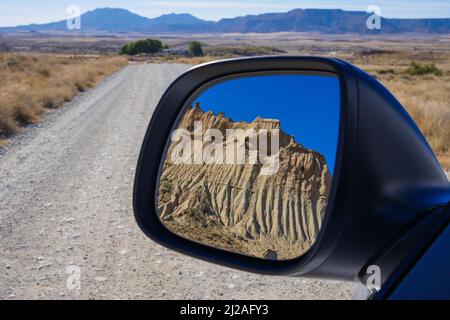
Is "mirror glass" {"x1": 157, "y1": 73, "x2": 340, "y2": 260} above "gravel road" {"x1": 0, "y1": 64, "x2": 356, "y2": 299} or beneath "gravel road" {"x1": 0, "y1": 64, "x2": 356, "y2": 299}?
above

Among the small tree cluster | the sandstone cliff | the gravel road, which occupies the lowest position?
the gravel road

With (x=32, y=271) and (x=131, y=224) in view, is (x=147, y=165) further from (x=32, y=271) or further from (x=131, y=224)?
(x=131, y=224)

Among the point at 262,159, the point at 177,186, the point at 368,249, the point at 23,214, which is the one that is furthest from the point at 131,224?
the point at 368,249

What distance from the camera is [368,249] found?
5.09 feet

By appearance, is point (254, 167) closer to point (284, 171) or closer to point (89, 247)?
point (284, 171)

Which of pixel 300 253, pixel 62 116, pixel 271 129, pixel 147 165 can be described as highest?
pixel 271 129

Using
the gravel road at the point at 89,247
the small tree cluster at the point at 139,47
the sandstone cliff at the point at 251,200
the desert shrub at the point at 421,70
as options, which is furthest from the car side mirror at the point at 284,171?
the small tree cluster at the point at 139,47

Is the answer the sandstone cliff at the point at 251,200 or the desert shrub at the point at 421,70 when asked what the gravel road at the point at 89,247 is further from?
the desert shrub at the point at 421,70

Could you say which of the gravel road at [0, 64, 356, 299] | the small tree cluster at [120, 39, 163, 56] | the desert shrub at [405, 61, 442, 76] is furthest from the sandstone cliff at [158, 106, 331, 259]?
the small tree cluster at [120, 39, 163, 56]

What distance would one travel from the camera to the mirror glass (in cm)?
181

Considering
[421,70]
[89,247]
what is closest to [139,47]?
[421,70]

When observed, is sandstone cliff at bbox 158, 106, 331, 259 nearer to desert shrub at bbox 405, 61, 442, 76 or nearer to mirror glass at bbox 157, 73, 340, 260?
mirror glass at bbox 157, 73, 340, 260

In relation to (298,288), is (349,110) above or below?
above

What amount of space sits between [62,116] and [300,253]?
53.2 feet
